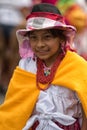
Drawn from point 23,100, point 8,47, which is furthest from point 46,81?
point 8,47

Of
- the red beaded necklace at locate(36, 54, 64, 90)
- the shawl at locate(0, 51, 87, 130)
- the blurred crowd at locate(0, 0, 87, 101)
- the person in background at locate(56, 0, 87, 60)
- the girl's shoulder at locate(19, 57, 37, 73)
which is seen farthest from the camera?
the blurred crowd at locate(0, 0, 87, 101)

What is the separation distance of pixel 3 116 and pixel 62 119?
622mm

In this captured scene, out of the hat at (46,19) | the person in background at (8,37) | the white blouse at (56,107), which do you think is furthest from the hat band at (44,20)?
the person in background at (8,37)

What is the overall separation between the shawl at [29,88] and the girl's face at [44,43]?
141 millimetres

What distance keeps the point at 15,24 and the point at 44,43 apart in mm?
5778

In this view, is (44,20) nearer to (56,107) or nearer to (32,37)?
(32,37)

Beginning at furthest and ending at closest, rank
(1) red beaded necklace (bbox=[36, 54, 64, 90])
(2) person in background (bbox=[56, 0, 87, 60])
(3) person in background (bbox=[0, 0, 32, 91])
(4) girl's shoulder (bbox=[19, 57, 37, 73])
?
1. (3) person in background (bbox=[0, 0, 32, 91])
2. (2) person in background (bbox=[56, 0, 87, 60])
3. (4) girl's shoulder (bbox=[19, 57, 37, 73])
4. (1) red beaded necklace (bbox=[36, 54, 64, 90])

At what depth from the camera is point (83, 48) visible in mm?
11297

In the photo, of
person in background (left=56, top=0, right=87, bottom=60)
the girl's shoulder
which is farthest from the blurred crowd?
the girl's shoulder

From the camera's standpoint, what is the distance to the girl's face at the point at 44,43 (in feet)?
21.7

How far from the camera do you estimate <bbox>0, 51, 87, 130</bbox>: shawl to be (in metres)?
6.54

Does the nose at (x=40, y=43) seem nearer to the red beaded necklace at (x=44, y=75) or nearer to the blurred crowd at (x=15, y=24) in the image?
the red beaded necklace at (x=44, y=75)

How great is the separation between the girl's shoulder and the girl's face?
18 centimetres

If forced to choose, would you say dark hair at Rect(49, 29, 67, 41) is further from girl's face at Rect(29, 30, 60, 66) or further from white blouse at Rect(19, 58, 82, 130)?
white blouse at Rect(19, 58, 82, 130)
